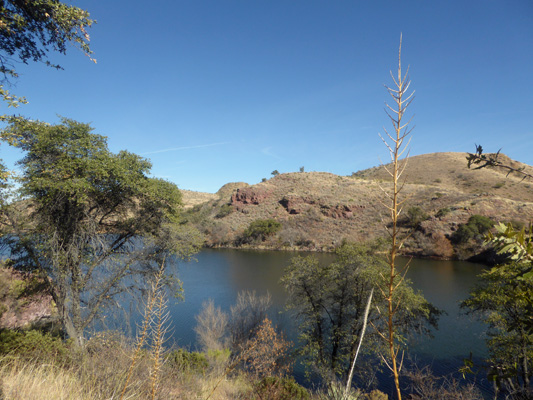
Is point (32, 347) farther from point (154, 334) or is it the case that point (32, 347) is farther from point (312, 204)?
point (312, 204)

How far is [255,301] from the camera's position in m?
17.4

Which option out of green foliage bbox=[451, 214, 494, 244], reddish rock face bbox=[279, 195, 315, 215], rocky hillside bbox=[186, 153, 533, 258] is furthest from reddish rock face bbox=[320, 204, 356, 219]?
green foliage bbox=[451, 214, 494, 244]

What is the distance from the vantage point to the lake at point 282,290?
14095mm

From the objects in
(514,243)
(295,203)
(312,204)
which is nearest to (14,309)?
(514,243)

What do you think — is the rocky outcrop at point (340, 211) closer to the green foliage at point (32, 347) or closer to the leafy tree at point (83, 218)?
the leafy tree at point (83, 218)

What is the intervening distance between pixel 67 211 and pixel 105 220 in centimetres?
174

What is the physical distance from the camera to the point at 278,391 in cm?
714

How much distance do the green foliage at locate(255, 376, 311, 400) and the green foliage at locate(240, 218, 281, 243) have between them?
35990 millimetres


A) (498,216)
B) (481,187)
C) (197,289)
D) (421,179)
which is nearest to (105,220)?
(197,289)

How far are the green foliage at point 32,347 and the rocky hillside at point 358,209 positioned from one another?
2632 centimetres

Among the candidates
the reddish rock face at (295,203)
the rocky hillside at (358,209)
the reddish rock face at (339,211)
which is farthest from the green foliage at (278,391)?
the reddish rock face at (295,203)

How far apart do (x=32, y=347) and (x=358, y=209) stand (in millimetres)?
46069

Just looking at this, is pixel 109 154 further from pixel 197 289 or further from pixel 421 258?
pixel 421 258

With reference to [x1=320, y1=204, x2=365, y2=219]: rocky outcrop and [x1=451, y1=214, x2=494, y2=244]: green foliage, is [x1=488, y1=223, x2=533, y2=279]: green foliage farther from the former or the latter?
[x1=320, y1=204, x2=365, y2=219]: rocky outcrop
